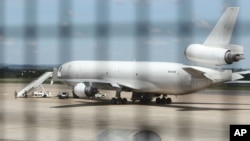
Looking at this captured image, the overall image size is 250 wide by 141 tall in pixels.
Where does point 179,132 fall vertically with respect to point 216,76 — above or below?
below

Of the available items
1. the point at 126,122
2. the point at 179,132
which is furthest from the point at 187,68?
the point at 179,132

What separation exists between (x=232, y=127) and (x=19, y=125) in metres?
7.91

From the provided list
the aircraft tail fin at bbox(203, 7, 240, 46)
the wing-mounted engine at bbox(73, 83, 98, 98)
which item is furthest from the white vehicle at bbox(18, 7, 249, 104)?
the aircraft tail fin at bbox(203, 7, 240, 46)

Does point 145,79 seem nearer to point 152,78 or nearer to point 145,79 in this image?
point 145,79

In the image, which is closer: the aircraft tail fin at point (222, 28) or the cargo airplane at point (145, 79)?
the aircraft tail fin at point (222, 28)

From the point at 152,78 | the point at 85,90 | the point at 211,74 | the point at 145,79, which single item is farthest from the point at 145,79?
the point at 85,90

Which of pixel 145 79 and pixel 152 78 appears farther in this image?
pixel 152 78

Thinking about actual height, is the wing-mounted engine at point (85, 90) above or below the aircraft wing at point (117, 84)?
below

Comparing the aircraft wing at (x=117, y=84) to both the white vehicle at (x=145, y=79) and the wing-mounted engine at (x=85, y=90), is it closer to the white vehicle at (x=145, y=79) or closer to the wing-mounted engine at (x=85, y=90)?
the white vehicle at (x=145, y=79)

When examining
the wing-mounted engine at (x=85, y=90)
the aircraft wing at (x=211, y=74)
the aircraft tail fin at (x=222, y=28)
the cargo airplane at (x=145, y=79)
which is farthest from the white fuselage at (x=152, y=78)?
the aircraft tail fin at (x=222, y=28)

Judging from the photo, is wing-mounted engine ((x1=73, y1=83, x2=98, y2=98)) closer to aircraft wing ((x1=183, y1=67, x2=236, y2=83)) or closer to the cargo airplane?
the cargo airplane

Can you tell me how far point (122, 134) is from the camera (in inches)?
86.9

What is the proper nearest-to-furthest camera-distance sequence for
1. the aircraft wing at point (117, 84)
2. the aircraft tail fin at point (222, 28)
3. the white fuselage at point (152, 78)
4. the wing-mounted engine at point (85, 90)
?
the aircraft tail fin at point (222, 28) → the white fuselage at point (152, 78) → the wing-mounted engine at point (85, 90) → the aircraft wing at point (117, 84)

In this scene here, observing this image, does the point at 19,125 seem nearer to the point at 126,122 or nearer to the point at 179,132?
the point at 126,122
